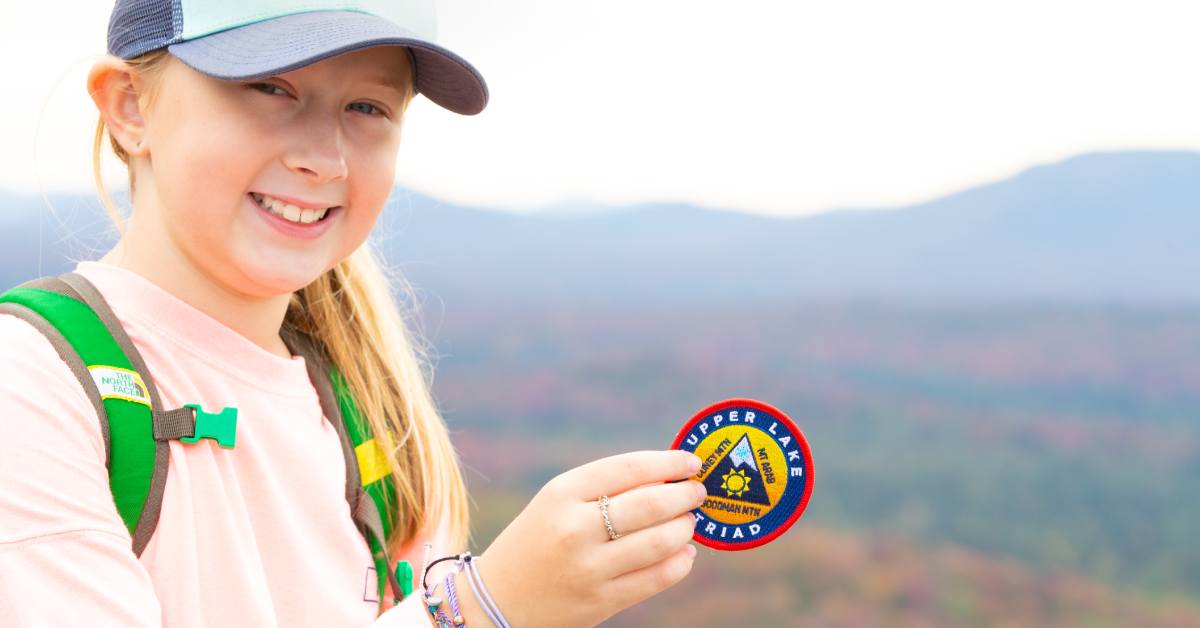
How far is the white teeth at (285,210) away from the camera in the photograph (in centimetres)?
196

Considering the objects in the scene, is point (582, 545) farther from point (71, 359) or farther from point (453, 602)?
point (71, 359)

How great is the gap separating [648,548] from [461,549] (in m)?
1.06

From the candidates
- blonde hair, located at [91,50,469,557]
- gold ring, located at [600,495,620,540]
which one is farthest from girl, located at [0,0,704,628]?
blonde hair, located at [91,50,469,557]

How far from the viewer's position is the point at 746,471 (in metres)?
1.97

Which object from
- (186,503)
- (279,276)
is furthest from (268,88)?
(186,503)

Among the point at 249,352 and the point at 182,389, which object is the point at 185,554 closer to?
the point at 182,389

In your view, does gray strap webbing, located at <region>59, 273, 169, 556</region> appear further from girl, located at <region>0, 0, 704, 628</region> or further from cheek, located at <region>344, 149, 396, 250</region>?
cheek, located at <region>344, 149, 396, 250</region>

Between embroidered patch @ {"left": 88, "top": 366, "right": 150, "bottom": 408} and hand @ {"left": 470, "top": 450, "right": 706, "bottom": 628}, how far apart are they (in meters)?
0.61

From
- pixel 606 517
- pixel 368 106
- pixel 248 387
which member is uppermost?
pixel 368 106

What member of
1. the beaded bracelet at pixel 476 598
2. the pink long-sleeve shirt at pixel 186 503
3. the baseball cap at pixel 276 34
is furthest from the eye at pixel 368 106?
the beaded bracelet at pixel 476 598

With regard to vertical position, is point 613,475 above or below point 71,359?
below

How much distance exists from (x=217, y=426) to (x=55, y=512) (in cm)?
33

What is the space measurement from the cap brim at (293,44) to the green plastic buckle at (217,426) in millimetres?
567

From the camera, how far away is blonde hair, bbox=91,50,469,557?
240cm
